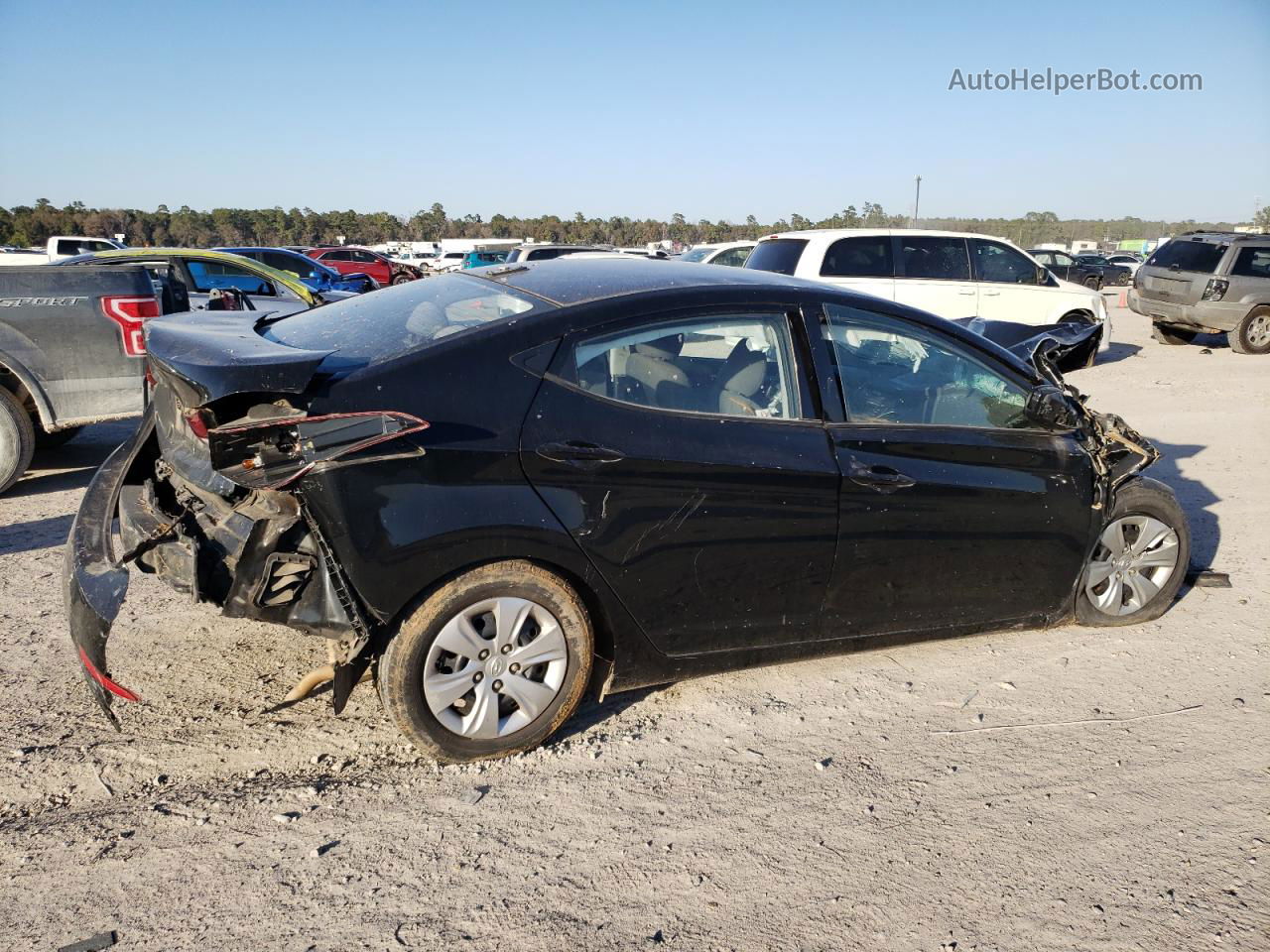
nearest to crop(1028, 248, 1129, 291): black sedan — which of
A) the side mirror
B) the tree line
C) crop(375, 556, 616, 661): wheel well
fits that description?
the tree line

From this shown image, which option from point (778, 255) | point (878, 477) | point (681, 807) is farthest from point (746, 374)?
point (778, 255)

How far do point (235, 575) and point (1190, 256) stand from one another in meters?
16.4

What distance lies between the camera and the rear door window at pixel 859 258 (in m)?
11.6

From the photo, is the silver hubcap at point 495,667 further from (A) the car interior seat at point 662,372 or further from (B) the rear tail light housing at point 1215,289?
(B) the rear tail light housing at point 1215,289

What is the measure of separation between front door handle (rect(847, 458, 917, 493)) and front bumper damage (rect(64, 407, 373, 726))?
1.88 metres

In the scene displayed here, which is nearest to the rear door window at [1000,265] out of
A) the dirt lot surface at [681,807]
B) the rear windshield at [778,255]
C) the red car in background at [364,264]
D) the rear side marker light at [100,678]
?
the rear windshield at [778,255]

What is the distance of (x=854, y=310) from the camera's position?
150 inches

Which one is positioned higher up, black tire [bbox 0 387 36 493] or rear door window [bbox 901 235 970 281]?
rear door window [bbox 901 235 970 281]

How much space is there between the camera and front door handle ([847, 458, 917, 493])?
364 centimetres

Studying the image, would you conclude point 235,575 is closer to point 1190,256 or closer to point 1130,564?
point 1130,564

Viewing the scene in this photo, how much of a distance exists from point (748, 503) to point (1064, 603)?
1.78m

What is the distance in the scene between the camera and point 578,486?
323 cm

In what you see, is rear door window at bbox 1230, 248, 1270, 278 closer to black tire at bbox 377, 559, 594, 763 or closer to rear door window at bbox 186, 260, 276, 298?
rear door window at bbox 186, 260, 276, 298

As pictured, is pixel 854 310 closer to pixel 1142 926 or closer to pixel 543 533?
pixel 543 533
